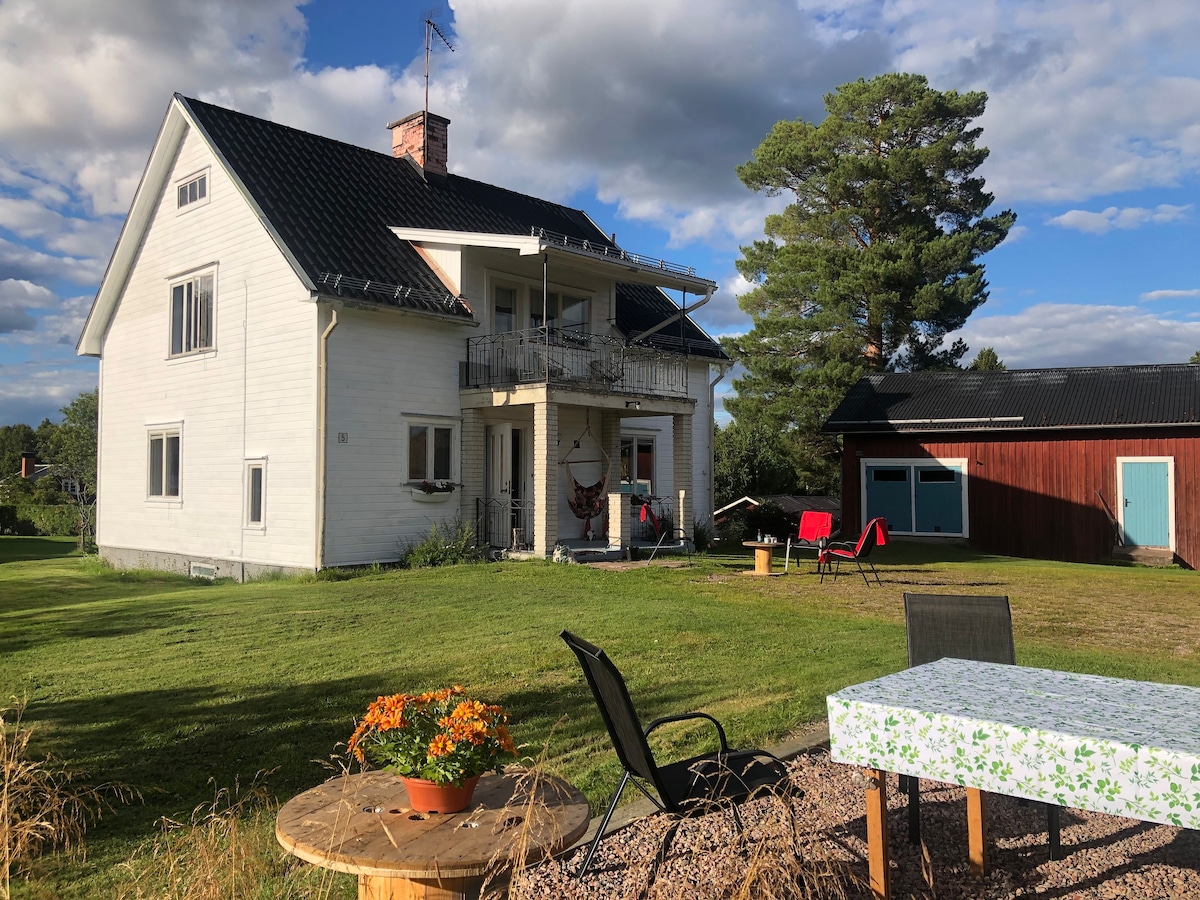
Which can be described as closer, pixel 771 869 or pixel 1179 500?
pixel 771 869

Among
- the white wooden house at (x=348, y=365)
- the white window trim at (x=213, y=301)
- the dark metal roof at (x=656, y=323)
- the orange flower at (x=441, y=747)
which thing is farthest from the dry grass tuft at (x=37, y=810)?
the dark metal roof at (x=656, y=323)

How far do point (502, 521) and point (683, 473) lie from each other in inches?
160

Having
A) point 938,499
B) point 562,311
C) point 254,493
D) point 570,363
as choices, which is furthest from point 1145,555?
point 254,493

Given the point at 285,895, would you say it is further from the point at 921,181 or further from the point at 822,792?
the point at 921,181

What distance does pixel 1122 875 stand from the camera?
3.89 metres

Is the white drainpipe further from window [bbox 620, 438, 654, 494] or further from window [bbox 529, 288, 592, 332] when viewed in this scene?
window [bbox 620, 438, 654, 494]

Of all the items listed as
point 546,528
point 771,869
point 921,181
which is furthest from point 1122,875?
point 921,181

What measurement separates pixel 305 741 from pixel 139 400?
16788 millimetres

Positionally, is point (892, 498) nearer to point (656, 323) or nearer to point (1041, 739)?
point (656, 323)

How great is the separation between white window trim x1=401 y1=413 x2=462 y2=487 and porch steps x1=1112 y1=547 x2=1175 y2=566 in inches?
622

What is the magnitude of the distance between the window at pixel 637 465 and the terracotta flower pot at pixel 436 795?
672 inches

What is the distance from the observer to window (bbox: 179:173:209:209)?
59.5 ft

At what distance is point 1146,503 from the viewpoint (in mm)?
21547

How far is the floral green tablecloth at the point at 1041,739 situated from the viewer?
279cm
